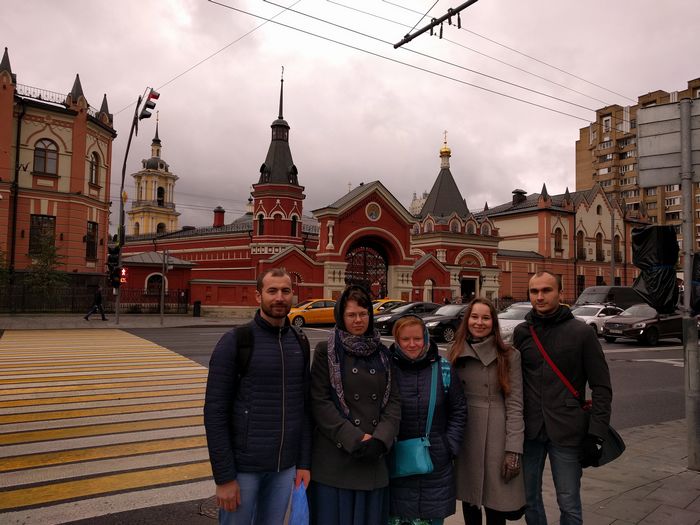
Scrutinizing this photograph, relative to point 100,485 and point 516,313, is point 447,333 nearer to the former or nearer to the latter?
point 516,313

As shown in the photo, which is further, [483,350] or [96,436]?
[96,436]

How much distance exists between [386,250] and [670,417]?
28.8 m

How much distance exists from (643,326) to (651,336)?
60cm

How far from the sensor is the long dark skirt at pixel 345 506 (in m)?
2.93

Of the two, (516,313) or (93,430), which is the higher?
(516,313)

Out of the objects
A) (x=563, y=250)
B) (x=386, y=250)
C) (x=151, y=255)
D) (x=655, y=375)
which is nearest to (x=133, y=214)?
(x=151, y=255)

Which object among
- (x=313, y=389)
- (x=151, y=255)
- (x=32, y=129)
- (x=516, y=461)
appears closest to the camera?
(x=313, y=389)

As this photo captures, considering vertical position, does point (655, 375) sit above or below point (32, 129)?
below

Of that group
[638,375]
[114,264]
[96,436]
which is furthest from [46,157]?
[638,375]

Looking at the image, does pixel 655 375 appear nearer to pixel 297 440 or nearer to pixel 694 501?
pixel 694 501

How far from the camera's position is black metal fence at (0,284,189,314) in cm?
2630

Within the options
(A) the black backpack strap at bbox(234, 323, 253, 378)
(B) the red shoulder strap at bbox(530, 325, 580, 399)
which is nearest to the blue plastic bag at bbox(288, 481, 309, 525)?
(A) the black backpack strap at bbox(234, 323, 253, 378)

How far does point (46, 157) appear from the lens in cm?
2881

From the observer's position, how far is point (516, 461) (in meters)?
3.20
